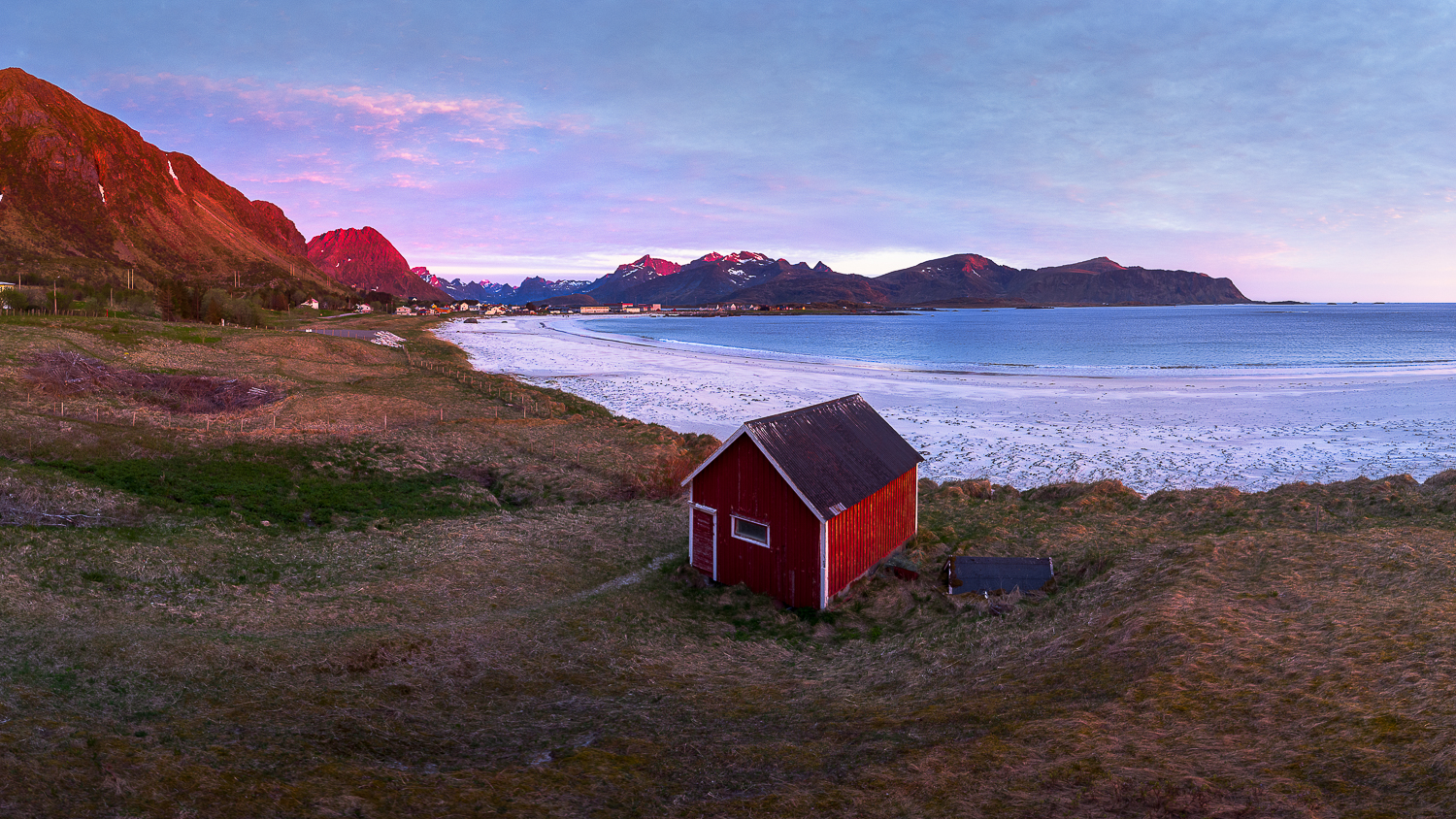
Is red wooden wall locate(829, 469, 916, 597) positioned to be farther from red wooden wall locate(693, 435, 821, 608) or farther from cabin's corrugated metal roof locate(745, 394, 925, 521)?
red wooden wall locate(693, 435, 821, 608)

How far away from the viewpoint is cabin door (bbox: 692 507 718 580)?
64.6ft

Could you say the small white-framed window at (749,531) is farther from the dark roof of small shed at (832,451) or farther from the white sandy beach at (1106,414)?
the white sandy beach at (1106,414)

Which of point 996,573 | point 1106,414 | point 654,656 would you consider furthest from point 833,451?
point 1106,414

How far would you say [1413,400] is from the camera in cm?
5003

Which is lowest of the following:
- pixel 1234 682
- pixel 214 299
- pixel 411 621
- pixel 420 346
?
pixel 411 621

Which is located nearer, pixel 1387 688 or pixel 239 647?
pixel 1387 688

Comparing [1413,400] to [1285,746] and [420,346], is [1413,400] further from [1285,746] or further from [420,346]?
[420,346]

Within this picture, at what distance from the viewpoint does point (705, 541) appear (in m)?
20.0

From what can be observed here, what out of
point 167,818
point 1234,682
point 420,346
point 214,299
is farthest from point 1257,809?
point 214,299

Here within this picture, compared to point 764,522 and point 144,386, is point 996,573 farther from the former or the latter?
point 144,386

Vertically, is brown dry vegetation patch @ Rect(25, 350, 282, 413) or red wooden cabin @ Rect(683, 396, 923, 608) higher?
brown dry vegetation patch @ Rect(25, 350, 282, 413)

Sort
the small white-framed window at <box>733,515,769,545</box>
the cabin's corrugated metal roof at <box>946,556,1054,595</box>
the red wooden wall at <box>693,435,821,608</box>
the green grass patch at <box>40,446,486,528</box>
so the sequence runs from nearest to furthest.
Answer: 1. the cabin's corrugated metal roof at <box>946,556,1054,595</box>
2. the red wooden wall at <box>693,435,821,608</box>
3. the small white-framed window at <box>733,515,769,545</box>
4. the green grass patch at <box>40,446,486,528</box>

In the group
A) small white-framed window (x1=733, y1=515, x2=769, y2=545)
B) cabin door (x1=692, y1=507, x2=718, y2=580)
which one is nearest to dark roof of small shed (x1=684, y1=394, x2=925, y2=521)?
cabin door (x1=692, y1=507, x2=718, y2=580)

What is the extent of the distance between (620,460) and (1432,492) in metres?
30.2
